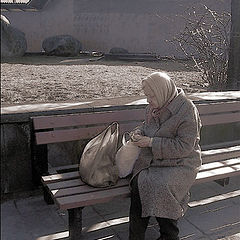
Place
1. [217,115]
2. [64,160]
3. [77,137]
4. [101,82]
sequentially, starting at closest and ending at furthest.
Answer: [77,137], [64,160], [217,115], [101,82]

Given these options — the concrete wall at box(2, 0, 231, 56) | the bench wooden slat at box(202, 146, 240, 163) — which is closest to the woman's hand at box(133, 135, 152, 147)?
the bench wooden slat at box(202, 146, 240, 163)

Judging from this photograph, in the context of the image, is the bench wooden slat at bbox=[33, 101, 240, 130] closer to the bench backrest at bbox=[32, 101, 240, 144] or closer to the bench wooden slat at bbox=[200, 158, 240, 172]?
the bench backrest at bbox=[32, 101, 240, 144]

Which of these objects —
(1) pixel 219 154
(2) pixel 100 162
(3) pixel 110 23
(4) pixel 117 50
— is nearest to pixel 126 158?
(2) pixel 100 162

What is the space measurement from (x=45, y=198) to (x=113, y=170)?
2.59 ft

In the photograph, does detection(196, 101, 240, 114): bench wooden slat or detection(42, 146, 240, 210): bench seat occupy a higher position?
detection(196, 101, 240, 114): bench wooden slat

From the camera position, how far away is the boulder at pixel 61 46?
31.2 feet

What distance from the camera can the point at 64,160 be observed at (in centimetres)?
365

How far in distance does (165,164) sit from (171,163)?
42mm

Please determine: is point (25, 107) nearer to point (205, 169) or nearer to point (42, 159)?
point (42, 159)

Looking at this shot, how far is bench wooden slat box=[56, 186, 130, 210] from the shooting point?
8.86 ft

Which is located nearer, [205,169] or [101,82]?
[205,169]

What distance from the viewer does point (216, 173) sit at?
3395 mm

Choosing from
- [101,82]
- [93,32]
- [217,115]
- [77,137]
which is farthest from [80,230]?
[93,32]

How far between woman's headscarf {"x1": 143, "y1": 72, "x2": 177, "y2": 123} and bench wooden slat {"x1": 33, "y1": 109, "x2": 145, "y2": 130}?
2.07 feet
